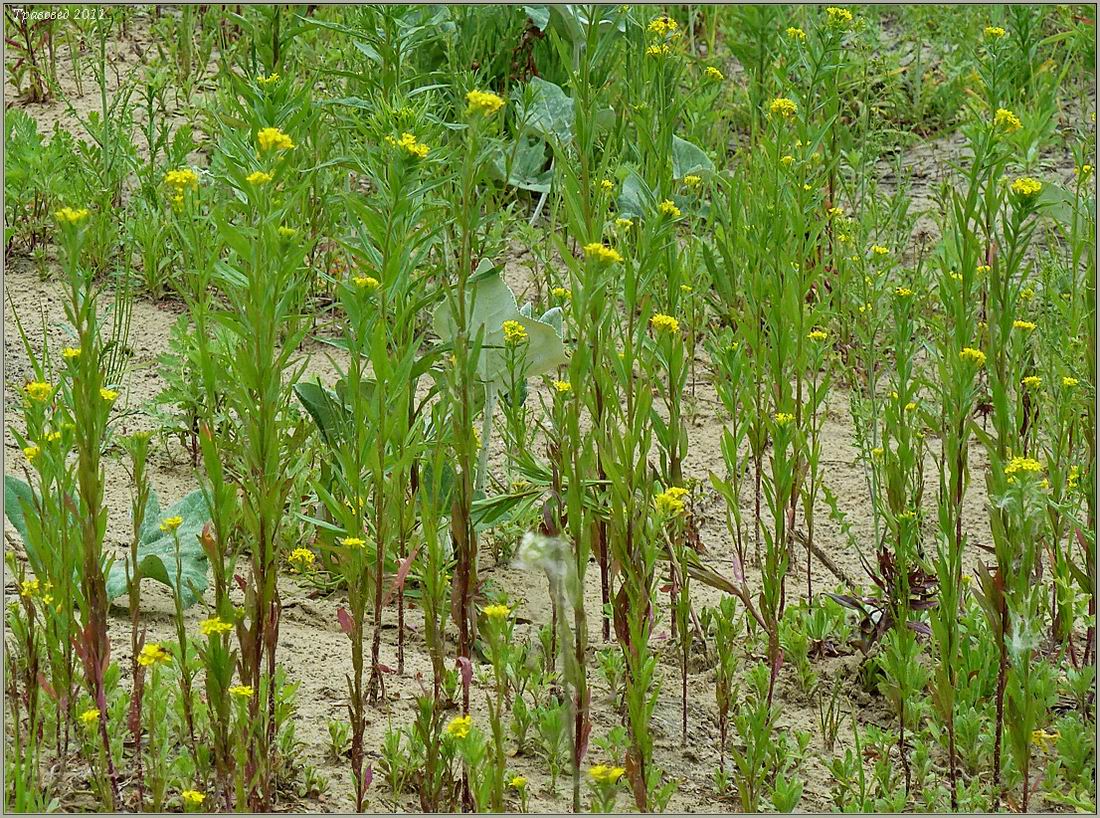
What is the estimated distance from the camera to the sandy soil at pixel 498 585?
245cm

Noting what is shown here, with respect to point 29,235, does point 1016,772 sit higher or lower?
lower

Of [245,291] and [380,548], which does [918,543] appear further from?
[245,291]

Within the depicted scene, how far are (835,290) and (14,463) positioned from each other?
2.35 metres

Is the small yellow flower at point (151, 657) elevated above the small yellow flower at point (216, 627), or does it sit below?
below

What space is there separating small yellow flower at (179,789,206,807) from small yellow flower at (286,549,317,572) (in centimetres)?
62

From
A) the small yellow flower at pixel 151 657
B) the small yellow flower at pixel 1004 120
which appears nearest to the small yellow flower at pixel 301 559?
the small yellow flower at pixel 151 657

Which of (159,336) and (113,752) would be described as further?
(159,336)

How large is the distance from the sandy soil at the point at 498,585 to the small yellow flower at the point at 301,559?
2.4 inches

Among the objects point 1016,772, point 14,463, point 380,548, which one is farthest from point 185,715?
point 1016,772

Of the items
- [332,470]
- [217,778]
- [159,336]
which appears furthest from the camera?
[159,336]

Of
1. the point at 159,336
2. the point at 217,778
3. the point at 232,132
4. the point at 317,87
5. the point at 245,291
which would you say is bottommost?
the point at 217,778

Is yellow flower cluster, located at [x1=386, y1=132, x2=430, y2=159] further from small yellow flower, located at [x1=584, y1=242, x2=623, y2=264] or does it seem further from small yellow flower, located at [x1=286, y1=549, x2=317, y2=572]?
small yellow flower, located at [x1=286, y1=549, x2=317, y2=572]

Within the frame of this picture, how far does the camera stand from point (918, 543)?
9.53ft

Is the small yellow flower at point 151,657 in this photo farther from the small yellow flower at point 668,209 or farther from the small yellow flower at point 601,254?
the small yellow flower at point 668,209
